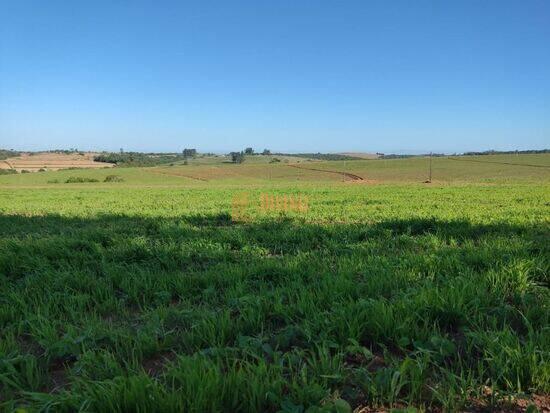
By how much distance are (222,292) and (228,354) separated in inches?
65.1

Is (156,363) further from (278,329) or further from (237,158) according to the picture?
(237,158)

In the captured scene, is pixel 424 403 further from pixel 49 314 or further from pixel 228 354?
pixel 49 314

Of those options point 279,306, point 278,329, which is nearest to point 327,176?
point 279,306

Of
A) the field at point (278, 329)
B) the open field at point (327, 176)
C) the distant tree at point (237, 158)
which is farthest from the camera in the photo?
the distant tree at point (237, 158)

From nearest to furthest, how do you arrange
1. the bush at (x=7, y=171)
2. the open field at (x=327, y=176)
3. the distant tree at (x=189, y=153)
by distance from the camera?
the open field at (x=327, y=176)
the bush at (x=7, y=171)
the distant tree at (x=189, y=153)

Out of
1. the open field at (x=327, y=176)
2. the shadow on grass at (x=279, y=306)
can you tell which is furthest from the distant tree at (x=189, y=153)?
the shadow on grass at (x=279, y=306)

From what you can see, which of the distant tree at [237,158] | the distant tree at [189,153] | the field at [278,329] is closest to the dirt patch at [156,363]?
the field at [278,329]

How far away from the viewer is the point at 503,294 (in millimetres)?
3855

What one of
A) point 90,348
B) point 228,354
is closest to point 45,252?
point 90,348

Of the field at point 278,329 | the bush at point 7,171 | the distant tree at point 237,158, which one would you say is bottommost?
the bush at point 7,171

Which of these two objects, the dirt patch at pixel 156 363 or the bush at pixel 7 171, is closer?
the dirt patch at pixel 156 363

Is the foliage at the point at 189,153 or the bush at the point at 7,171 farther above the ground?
the foliage at the point at 189,153

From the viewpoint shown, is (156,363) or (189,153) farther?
(189,153)

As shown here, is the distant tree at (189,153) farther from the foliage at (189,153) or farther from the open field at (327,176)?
the open field at (327,176)
